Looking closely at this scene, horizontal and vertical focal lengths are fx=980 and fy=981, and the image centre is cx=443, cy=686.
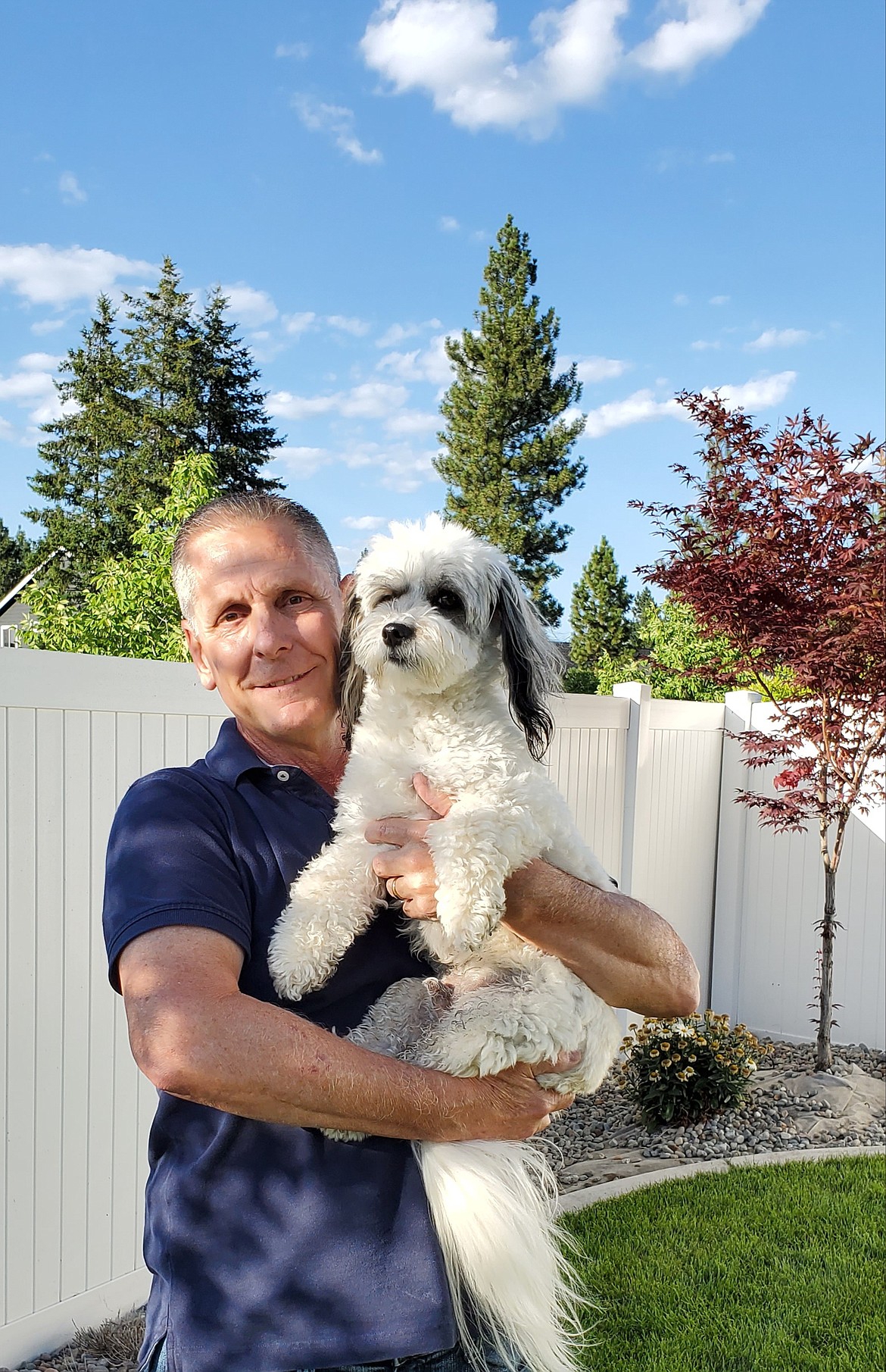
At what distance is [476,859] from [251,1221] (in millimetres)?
649

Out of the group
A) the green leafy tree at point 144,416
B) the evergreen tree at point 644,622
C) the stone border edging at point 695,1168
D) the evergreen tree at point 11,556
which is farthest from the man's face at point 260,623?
the evergreen tree at point 11,556

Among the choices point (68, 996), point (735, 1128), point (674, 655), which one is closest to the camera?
point (68, 996)

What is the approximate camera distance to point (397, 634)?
193cm

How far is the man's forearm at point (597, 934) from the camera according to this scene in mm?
1742

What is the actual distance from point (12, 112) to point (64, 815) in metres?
43.0

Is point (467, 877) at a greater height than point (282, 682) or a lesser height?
lesser

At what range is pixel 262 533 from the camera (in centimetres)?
190

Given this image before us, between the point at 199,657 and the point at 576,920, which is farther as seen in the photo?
the point at 199,657

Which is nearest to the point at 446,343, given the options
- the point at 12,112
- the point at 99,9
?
the point at 99,9

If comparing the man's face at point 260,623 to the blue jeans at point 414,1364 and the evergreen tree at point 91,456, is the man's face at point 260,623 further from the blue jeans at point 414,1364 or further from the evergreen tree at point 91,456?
the evergreen tree at point 91,456

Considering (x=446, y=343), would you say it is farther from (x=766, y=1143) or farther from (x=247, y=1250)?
(x=247, y=1250)

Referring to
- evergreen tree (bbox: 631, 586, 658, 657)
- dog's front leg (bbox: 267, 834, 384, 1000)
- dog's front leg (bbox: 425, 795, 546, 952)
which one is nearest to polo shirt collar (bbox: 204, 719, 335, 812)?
dog's front leg (bbox: 267, 834, 384, 1000)

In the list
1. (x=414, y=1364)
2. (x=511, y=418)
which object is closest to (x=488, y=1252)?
(x=414, y=1364)

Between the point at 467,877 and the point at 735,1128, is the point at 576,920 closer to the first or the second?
the point at 467,877
